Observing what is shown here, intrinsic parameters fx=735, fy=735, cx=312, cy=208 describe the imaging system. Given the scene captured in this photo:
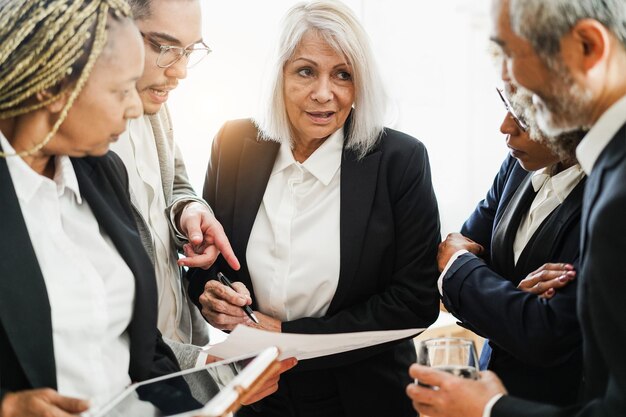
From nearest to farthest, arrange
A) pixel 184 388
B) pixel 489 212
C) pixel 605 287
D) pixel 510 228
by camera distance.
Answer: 1. pixel 605 287
2. pixel 184 388
3. pixel 510 228
4. pixel 489 212

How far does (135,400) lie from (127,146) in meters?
0.78

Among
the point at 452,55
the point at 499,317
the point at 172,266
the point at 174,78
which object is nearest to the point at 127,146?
the point at 174,78

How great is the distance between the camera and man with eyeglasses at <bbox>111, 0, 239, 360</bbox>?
6.33 feet

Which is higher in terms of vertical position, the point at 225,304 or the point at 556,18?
the point at 556,18

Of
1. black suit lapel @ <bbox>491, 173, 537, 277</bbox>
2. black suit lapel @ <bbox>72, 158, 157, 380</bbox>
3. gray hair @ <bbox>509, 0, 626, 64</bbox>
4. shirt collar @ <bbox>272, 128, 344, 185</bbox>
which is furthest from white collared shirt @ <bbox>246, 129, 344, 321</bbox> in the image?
gray hair @ <bbox>509, 0, 626, 64</bbox>

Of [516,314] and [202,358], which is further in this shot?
[202,358]

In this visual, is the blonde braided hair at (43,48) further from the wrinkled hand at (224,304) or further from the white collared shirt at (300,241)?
the white collared shirt at (300,241)

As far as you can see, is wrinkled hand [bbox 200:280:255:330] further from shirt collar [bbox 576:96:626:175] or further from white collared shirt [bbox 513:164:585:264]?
shirt collar [bbox 576:96:626:175]

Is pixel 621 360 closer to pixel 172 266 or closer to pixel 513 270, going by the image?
pixel 513 270

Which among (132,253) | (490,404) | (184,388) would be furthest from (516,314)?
(132,253)

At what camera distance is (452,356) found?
4.51ft

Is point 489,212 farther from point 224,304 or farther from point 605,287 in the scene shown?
point 605,287

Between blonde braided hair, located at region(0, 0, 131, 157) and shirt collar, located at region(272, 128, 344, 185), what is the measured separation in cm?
92

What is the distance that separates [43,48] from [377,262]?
1.11 metres
